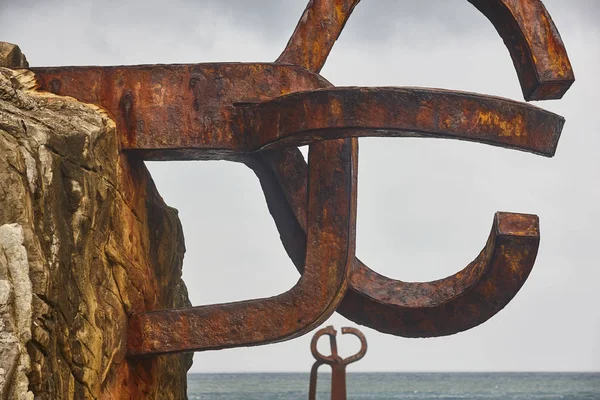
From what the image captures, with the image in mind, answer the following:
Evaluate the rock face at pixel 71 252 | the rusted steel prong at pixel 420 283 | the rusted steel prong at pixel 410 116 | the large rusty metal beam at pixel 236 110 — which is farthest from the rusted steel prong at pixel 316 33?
the rock face at pixel 71 252

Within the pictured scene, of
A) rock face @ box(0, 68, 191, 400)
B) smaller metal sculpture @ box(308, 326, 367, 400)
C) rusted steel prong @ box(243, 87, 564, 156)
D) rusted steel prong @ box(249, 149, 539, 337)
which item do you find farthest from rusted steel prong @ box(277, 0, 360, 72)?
smaller metal sculpture @ box(308, 326, 367, 400)

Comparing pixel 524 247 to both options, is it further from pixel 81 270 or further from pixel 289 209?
pixel 81 270

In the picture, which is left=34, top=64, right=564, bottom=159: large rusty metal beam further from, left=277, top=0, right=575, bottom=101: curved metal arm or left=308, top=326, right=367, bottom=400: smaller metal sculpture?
left=308, top=326, right=367, bottom=400: smaller metal sculpture

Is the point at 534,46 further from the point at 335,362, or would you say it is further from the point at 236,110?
the point at 335,362

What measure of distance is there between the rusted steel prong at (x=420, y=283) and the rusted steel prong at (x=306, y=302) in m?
0.12

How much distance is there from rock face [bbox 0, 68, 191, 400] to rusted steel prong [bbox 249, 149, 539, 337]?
0.46 metres

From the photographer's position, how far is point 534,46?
12.7 feet

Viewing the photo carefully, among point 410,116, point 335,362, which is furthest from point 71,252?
point 335,362

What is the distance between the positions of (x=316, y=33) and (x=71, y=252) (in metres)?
1.35

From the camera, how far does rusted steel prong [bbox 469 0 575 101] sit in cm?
386

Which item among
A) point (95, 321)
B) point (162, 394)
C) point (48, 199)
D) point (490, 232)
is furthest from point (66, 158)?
point (490, 232)

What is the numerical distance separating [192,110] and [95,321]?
Answer: 85cm

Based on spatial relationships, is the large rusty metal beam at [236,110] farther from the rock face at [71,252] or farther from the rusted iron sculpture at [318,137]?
the rock face at [71,252]

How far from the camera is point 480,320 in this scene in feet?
13.1
